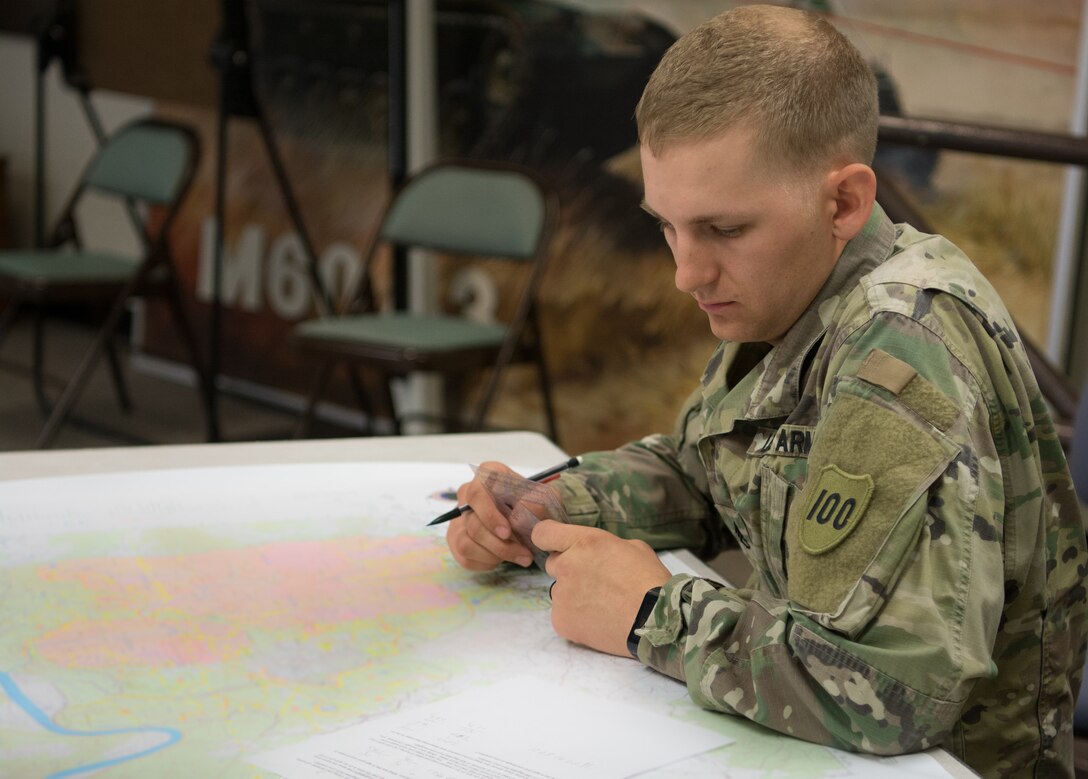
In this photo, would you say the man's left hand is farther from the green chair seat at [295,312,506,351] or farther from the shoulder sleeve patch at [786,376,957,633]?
the green chair seat at [295,312,506,351]

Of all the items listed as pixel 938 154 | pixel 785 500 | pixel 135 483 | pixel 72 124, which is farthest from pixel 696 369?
pixel 72 124

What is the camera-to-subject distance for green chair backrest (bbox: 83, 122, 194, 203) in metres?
3.55

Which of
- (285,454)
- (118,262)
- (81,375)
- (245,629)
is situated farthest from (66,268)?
(245,629)

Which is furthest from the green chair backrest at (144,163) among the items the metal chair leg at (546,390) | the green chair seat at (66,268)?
the metal chair leg at (546,390)

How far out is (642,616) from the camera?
2.88ft

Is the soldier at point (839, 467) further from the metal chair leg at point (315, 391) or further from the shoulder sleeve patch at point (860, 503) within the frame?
the metal chair leg at point (315, 391)

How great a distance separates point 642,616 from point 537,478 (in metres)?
0.30

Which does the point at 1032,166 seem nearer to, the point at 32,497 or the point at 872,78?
the point at 872,78

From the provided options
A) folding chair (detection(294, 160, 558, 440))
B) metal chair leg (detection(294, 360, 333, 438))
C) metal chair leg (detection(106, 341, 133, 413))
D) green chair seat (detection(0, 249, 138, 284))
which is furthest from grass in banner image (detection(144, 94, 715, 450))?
metal chair leg (detection(294, 360, 333, 438))

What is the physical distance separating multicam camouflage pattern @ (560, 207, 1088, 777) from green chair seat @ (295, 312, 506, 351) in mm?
1867

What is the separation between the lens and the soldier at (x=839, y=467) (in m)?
0.74

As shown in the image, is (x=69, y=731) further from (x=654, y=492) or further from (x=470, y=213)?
(x=470, y=213)

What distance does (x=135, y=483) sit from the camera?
124cm

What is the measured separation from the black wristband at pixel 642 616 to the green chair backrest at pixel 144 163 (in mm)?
2903
